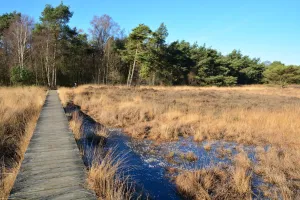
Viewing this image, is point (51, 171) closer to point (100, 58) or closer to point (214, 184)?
point (214, 184)

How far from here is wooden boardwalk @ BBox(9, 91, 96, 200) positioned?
290cm

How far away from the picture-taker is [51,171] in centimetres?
354

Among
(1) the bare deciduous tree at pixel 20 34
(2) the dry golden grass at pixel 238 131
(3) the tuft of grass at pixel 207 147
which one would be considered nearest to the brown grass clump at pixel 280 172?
(2) the dry golden grass at pixel 238 131

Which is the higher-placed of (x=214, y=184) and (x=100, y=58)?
(x=100, y=58)

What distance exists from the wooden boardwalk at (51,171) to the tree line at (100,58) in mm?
A: 19024

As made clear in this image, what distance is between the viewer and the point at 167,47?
36.9 metres

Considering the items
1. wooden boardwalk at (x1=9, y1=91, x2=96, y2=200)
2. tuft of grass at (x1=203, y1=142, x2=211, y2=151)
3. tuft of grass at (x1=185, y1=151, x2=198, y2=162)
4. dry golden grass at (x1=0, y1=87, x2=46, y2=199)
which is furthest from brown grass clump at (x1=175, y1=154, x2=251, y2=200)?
dry golden grass at (x1=0, y1=87, x2=46, y2=199)

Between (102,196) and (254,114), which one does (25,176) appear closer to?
(102,196)

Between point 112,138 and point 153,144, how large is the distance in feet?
4.72

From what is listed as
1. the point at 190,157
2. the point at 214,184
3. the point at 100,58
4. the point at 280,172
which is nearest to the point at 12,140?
the point at 190,157

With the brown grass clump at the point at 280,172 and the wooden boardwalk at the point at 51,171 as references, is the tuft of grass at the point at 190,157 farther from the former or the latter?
the wooden boardwalk at the point at 51,171

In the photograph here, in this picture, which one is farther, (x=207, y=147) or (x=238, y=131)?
(x=238, y=131)

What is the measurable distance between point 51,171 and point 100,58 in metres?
33.7

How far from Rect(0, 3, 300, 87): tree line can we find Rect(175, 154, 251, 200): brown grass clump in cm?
2125
